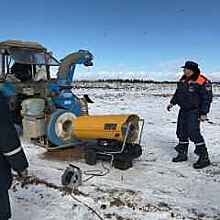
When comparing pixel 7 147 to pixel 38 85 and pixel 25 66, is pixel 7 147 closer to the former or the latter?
pixel 38 85

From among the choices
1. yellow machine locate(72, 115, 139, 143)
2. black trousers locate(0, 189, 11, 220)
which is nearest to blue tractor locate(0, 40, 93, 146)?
yellow machine locate(72, 115, 139, 143)

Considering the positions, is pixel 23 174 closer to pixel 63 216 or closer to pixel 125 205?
pixel 63 216

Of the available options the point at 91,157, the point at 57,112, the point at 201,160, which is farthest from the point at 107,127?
the point at 201,160

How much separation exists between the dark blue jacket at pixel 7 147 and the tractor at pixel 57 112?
292cm

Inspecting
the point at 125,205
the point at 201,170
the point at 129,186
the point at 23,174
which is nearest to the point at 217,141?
the point at 201,170

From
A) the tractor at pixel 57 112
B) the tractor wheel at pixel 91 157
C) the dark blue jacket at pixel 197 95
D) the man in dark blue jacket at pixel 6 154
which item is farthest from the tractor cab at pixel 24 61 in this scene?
the man in dark blue jacket at pixel 6 154

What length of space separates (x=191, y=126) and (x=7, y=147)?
151 inches

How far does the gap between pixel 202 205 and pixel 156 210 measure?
0.59 m

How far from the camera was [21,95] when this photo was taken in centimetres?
769

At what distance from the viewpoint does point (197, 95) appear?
6184 millimetres

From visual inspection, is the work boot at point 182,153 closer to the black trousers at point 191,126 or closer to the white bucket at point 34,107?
the black trousers at point 191,126

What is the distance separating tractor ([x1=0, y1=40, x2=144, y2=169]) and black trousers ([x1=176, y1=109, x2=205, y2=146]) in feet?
2.19

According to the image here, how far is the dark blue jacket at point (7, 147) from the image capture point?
2926mm

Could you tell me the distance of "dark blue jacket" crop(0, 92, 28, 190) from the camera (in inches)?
115
